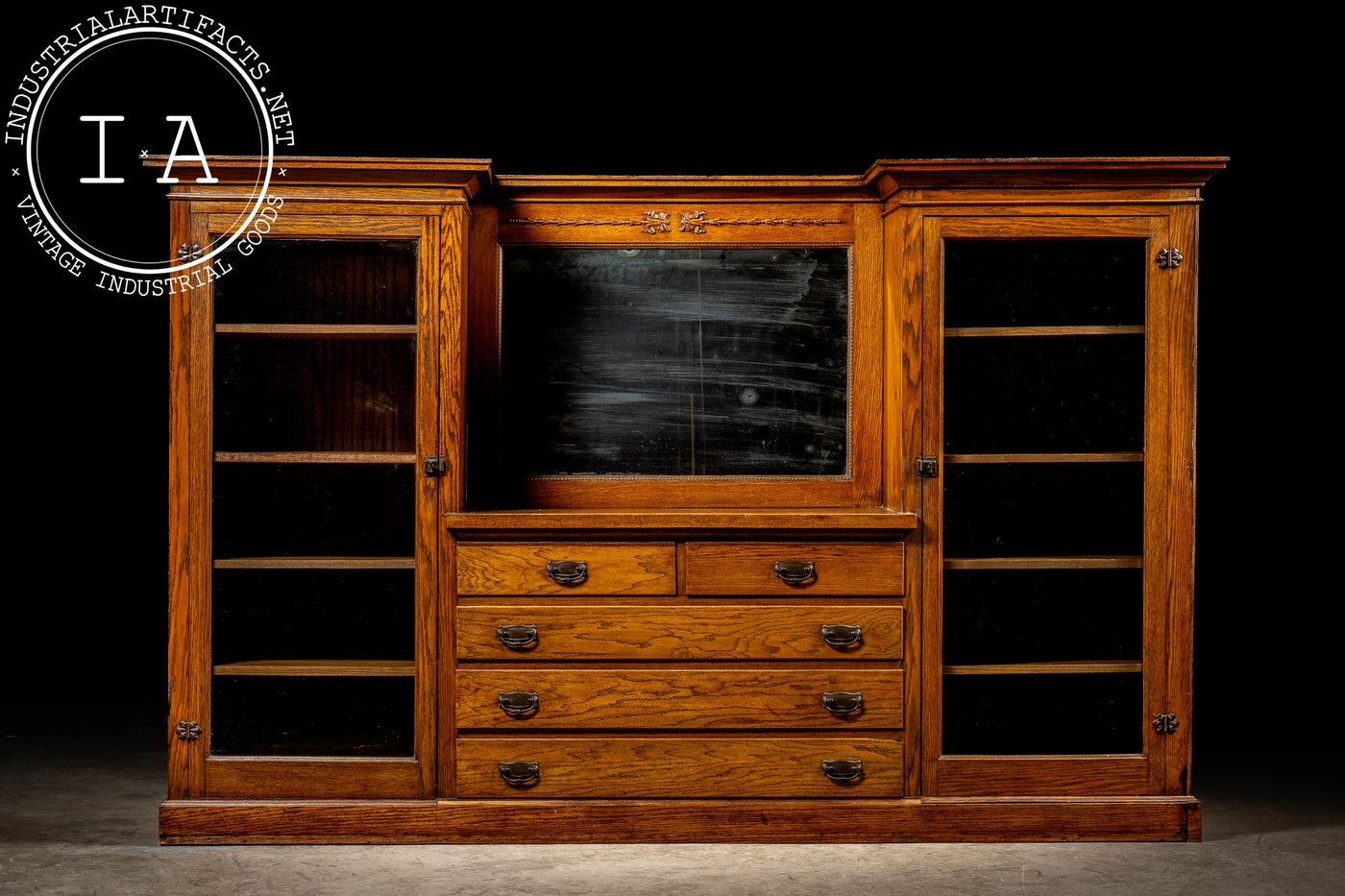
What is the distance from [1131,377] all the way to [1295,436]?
1.49 m

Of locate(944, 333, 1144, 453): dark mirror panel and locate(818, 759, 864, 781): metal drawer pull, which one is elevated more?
locate(944, 333, 1144, 453): dark mirror panel

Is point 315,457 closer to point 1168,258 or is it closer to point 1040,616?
point 1040,616

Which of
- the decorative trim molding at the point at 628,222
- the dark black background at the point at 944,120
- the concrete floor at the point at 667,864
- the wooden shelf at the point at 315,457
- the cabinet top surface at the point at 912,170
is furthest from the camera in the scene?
the dark black background at the point at 944,120

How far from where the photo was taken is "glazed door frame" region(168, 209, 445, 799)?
3201 millimetres

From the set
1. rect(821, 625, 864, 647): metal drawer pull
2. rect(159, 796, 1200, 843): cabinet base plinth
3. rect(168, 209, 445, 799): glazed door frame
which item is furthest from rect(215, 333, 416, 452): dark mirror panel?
rect(821, 625, 864, 647): metal drawer pull

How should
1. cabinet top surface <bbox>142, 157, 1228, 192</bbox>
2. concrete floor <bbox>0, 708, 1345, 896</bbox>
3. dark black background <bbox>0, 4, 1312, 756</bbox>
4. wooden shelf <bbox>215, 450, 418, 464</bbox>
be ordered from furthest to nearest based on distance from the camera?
dark black background <bbox>0, 4, 1312, 756</bbox> → wooden shelf <bbox>215, 450, 418, 464</bbox> → cabinet top surface <bbox>142, 157, 1228, 192</bbox> → concrete floor <bbox>0, 708, 1345, 896</bbox>

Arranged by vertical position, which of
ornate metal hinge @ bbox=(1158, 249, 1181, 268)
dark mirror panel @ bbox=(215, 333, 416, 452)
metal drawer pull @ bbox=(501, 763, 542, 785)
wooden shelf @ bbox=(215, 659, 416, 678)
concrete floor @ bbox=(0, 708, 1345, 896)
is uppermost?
ornate metal hinge @ bbox=(1158, 249, 1181, 268)

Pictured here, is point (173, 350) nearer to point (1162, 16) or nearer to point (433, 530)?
point (433, 530)

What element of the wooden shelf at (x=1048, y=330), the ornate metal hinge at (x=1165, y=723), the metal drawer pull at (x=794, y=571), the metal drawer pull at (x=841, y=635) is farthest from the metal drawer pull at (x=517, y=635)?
the ornate metal hinge at (x=1165, y=723)

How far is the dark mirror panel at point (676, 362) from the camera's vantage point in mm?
3543

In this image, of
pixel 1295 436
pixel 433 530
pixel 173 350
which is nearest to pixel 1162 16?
pixel 1295 436

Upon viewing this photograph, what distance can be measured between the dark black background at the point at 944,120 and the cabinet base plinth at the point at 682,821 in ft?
3.75

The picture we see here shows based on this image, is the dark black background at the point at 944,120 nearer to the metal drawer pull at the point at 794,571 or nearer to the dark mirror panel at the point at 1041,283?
the dark mirror panel at the point at 1041,283

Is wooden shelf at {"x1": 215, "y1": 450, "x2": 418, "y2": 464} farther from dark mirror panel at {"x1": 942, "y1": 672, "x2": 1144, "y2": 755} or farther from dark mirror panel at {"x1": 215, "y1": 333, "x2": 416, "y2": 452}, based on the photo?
dark mirror panel at {"x1": 942, "y1": 672, "x2": 1144, "y2": 755}
